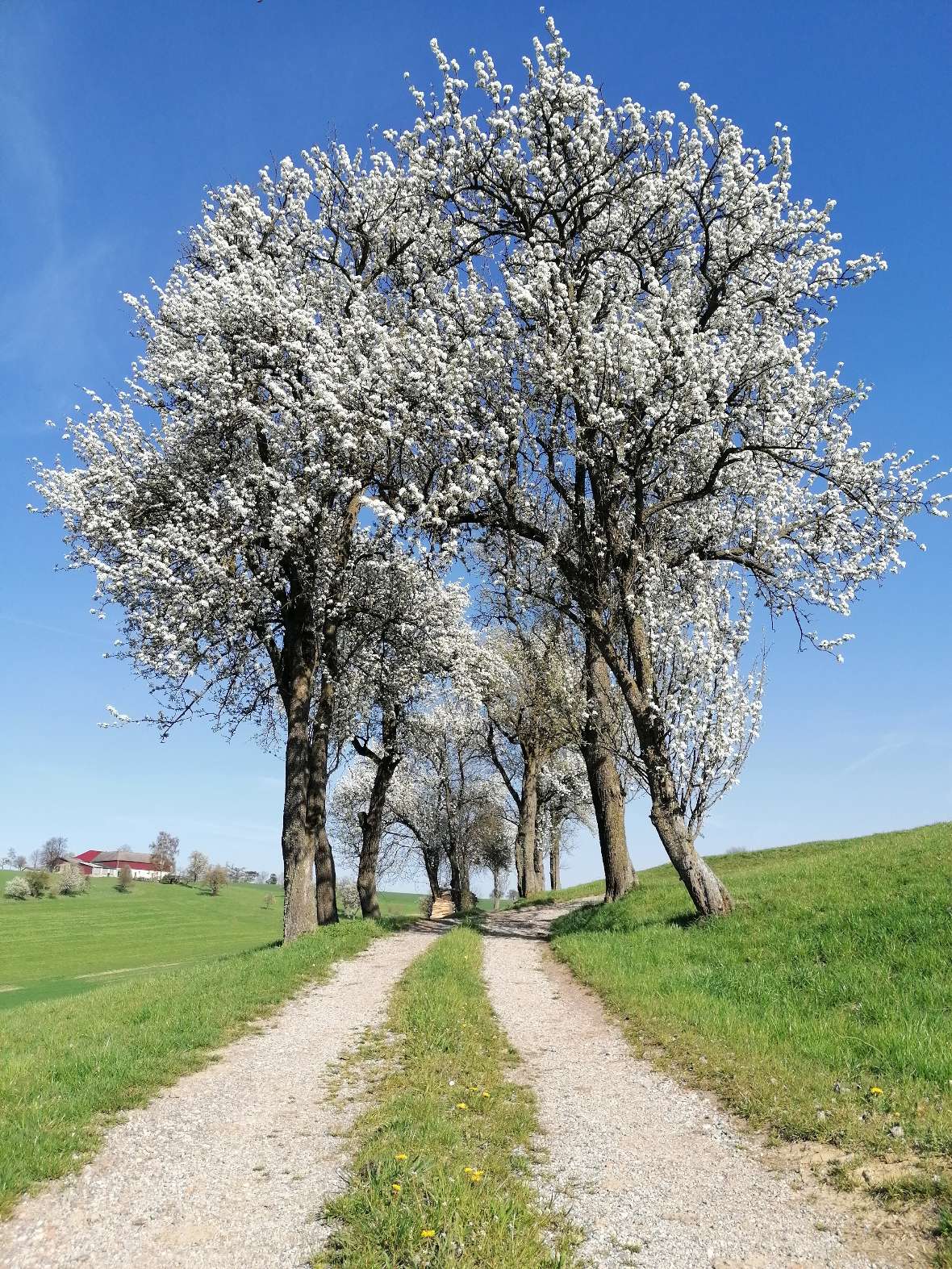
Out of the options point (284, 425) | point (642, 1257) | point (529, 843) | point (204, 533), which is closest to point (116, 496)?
point (204, 533)

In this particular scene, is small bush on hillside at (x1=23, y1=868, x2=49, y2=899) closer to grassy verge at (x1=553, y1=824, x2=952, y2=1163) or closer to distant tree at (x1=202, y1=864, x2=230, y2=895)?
distant tree at (x1=202, y1=864, x2=230, y2=895)

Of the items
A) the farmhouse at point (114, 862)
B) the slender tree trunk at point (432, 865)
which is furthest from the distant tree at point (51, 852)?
the slender tree trunk at point (432, 865)

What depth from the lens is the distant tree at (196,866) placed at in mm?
124344

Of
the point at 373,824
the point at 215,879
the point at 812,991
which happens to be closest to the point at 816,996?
the point at 812,991

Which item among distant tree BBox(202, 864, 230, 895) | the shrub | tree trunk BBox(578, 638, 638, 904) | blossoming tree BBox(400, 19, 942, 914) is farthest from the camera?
distant tree BBox(202, 864, 230, 895)

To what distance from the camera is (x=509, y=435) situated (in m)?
16.3

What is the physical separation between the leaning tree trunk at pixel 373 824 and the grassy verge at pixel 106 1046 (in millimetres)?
12290

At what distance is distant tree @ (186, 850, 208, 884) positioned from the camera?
12434 centimetres

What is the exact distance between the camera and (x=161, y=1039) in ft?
31.3

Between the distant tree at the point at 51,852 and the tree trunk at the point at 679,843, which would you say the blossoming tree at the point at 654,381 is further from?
Answer: the distant tree at the point at 51,852

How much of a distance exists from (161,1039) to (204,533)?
1153cm

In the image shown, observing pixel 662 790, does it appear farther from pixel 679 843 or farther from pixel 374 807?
pixel 374 807

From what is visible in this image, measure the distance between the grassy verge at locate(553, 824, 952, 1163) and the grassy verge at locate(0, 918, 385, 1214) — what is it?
5.46 metres

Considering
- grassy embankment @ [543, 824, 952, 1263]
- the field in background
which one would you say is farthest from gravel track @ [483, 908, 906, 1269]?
the field in background
